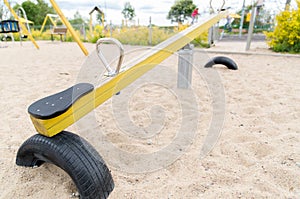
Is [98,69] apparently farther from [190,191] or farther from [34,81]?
[190,191]

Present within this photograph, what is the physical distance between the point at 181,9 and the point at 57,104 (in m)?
36.4

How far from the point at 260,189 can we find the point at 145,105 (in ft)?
4.02

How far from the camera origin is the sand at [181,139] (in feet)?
3.34

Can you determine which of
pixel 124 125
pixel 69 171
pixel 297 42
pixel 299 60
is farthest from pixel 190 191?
pixel 297 42

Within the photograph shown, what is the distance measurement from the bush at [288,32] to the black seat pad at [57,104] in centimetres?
556

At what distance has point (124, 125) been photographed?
166cm

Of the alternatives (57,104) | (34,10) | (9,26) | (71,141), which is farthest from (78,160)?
(34,10)

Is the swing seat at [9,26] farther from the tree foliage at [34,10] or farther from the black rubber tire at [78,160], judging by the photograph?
the tree foliage at [34,10]

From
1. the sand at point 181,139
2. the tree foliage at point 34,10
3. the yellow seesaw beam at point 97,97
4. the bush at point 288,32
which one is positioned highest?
the tree foliage at point 34,10

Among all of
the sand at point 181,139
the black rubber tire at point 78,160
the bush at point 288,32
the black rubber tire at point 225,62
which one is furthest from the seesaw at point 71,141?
the bush at point 288,32

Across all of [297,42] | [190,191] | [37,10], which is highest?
[37,10]

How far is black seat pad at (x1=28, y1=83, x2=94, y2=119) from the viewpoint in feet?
2.66

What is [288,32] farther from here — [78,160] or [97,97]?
[78,160]

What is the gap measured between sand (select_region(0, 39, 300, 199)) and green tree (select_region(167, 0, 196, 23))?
3171cm
